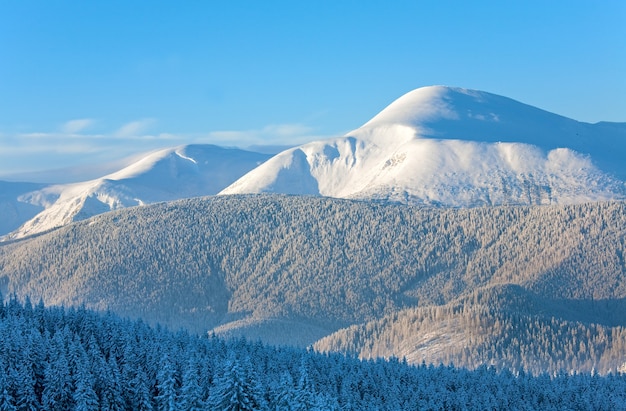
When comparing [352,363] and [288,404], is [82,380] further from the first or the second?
[352,363]

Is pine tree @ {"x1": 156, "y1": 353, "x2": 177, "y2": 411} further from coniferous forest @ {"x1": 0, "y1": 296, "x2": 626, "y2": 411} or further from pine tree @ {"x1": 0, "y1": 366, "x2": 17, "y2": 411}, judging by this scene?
pine tree @ {"x1": 0, "y1": 366, "x2": 17, "y2": 411}

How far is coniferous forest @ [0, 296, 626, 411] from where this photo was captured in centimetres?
10356

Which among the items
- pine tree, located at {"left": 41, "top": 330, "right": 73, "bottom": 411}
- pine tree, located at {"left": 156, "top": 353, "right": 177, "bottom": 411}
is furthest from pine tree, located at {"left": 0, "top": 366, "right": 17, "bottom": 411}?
pine tree, located at {"left": 156, "top": 353, "right": 177, "bottom": 411}

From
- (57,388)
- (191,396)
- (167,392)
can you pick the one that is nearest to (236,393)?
(191,396)

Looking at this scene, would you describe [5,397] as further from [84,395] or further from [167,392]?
[167,392]

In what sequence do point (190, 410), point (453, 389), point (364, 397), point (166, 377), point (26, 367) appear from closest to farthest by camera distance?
1. point (190, 410)
2. point (166, 377)
3. point (26, 367)
4. point (364, 397)
5. point (453, 389)

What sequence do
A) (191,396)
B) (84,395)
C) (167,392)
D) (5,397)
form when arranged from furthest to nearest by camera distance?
1. (84,395)
2. (5,397)
3. (167,392)
4. (191,396)

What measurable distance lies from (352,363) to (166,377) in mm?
94505

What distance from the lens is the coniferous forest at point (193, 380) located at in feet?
340

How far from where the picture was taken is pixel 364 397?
167 metres

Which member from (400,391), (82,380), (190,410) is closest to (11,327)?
(82,380)

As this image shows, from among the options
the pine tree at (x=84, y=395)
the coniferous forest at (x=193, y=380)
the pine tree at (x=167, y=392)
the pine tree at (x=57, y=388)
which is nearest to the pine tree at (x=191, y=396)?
the coniferous forest at (x=193, y=380)

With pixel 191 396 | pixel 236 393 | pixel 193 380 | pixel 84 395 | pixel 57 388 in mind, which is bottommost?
pixel 57 388

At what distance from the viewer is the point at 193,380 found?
104 m
